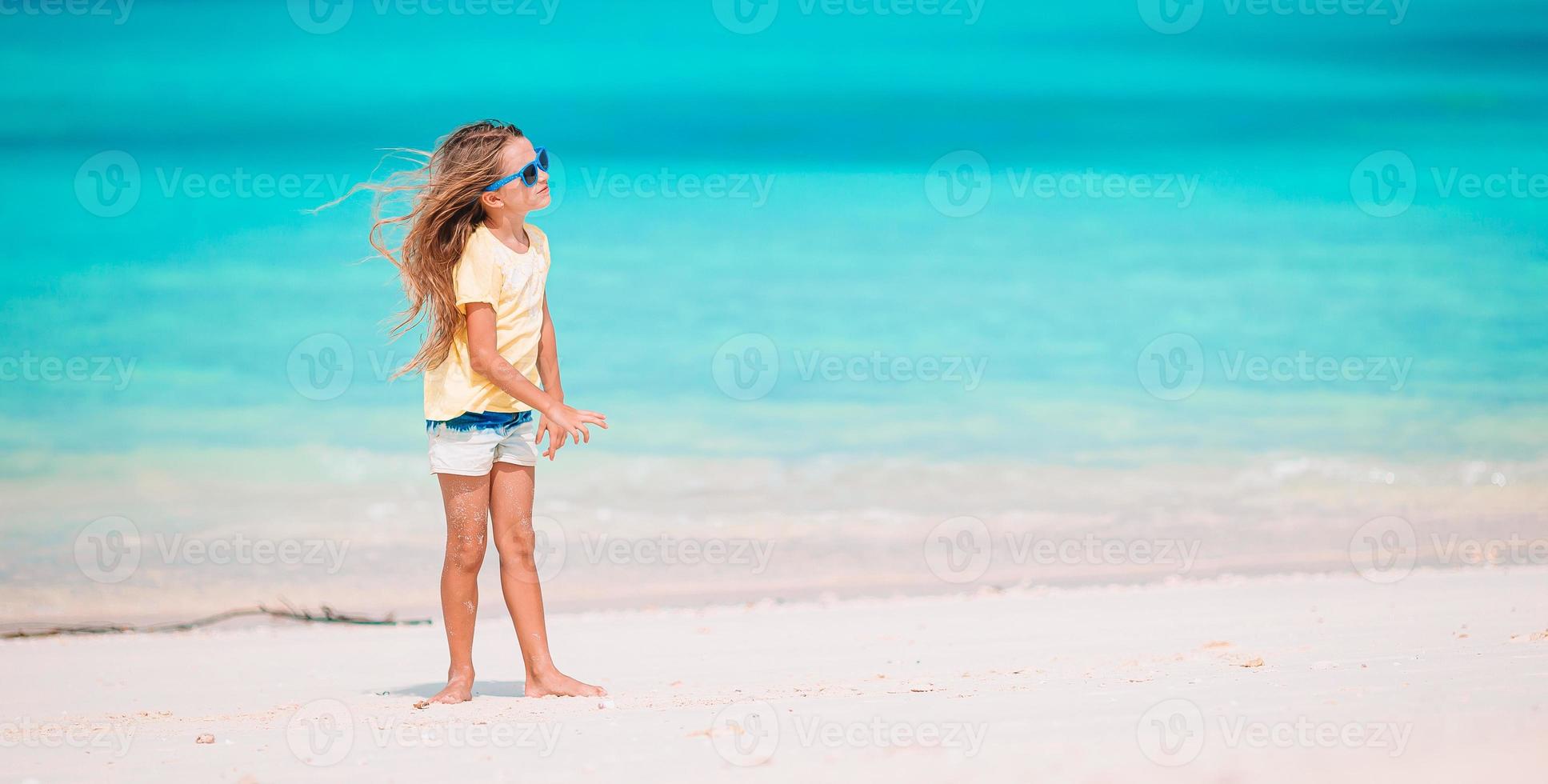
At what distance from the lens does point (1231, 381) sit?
304 inches

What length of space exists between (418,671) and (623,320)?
3918 mm

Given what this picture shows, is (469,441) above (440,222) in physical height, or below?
below

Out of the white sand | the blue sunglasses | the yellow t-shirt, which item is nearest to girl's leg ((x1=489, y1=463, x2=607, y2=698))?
the white sand

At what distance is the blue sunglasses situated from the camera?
10.8ft

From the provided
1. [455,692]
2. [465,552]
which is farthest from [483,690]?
[465,552]

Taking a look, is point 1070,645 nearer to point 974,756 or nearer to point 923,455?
point 974,756

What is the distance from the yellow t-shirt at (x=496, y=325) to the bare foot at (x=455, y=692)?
2.22 ft

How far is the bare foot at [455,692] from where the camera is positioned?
126 inches

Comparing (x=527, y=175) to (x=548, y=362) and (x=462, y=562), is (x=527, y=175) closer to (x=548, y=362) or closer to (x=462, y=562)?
(x=548, y=362)

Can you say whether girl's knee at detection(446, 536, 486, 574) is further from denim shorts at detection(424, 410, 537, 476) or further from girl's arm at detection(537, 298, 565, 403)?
girl's arm at detection(537, 298, 565, 403)

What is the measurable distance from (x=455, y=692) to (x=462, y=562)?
337 millimetres

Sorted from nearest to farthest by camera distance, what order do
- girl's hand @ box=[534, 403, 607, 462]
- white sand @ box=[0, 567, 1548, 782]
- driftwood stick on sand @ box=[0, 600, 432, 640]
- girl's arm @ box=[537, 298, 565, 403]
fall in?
white sand @ box=[0, 567, 1548, 782]
girl's hand @ box=[534, 403, 607, 462]
girl's arm @ box=[537, 298, 565, 403]
driftwood stick on sand @ box=[0, 600, 432, 640]

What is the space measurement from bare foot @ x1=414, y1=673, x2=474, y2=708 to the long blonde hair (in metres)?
0.81

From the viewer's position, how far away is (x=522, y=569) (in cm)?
338
